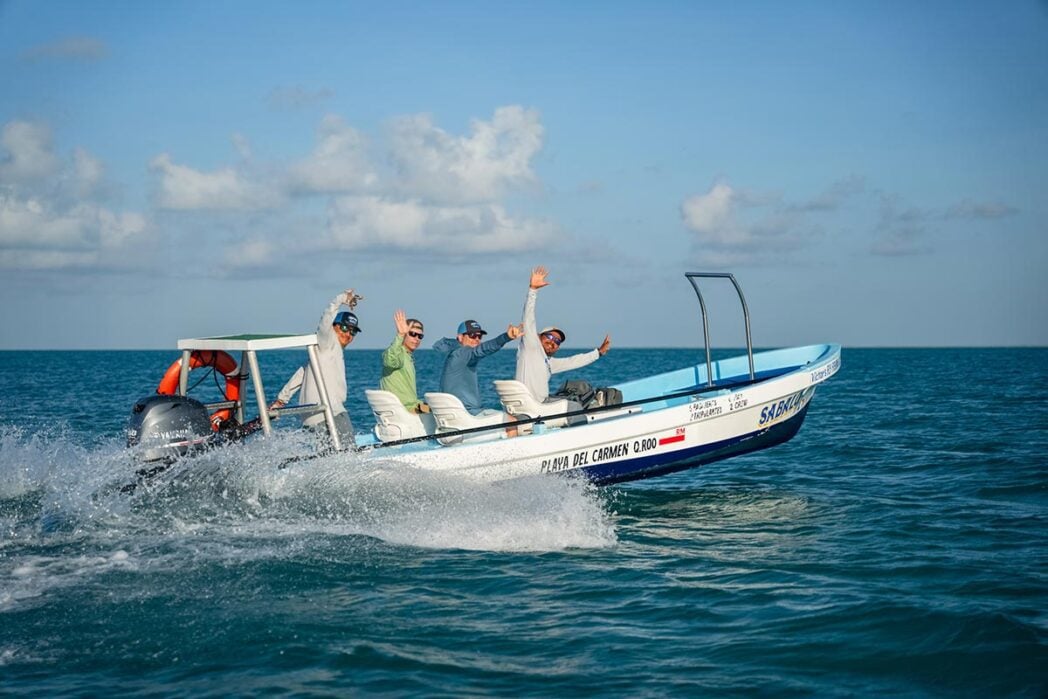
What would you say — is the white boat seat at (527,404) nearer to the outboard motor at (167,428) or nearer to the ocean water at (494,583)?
the ocean water at (494,583)

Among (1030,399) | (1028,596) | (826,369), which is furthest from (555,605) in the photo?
(1030,399)

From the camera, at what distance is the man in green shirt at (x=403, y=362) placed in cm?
1162

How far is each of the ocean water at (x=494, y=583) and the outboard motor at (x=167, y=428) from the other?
229 mm

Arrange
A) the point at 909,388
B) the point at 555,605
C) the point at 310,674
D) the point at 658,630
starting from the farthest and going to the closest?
the point at 909,388 < the point at 555,605 < the point at 658,630 < the point at 310,674

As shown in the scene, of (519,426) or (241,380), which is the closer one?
(241,380)

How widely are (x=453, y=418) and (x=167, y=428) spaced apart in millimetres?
3172

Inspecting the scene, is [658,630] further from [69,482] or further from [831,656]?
[69,482]

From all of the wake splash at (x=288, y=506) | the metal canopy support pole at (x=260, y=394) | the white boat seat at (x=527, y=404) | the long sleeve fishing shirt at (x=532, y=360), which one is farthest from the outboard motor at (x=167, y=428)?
the long sleeve fishing shirt at (x=532, y=360)

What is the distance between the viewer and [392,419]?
11.5 meters

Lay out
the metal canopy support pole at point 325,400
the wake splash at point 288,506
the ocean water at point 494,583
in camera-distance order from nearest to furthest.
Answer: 1. the ocean water at point 494,583
2. the wake splash at point 288,506
3. the metal canopy support pole at point 325,400

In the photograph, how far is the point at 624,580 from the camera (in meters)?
8.52

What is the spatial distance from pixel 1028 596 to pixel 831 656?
231 cm

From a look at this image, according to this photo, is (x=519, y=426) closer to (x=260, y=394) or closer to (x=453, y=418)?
(x=453, y=418)

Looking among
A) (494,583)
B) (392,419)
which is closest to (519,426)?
(392,419)
